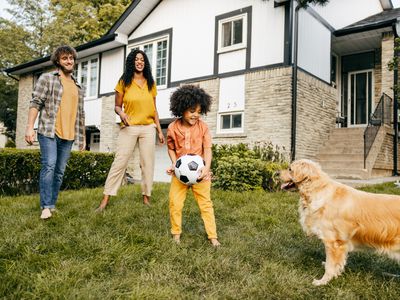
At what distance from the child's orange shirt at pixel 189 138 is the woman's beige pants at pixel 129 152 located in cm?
157

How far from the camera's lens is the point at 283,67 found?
10336 millimetres

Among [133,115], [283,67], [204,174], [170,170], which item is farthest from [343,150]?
[170,170]

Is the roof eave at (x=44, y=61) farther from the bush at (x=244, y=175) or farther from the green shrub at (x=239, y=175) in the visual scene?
the green shrub at (x=239, y=175)

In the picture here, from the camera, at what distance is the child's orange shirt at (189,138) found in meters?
3.83

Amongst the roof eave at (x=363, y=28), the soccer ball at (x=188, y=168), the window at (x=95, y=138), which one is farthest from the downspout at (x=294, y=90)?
the window at (x=95, y=138)

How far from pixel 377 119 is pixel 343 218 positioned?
9.26 metres

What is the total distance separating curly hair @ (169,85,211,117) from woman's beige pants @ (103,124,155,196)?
1.64 meters

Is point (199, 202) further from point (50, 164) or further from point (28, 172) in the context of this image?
point (28, 172)

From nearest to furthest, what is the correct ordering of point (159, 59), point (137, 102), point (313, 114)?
point (137, 102), point (313, 114), point (159, 59)

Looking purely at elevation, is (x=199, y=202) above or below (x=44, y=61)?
below

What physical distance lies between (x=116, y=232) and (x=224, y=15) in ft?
32.4

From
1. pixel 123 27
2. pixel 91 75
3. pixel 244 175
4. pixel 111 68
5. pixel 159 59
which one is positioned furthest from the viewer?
pixel 91 75

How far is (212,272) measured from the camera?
2.99 meters

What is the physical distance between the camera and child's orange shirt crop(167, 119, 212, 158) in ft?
12.6
